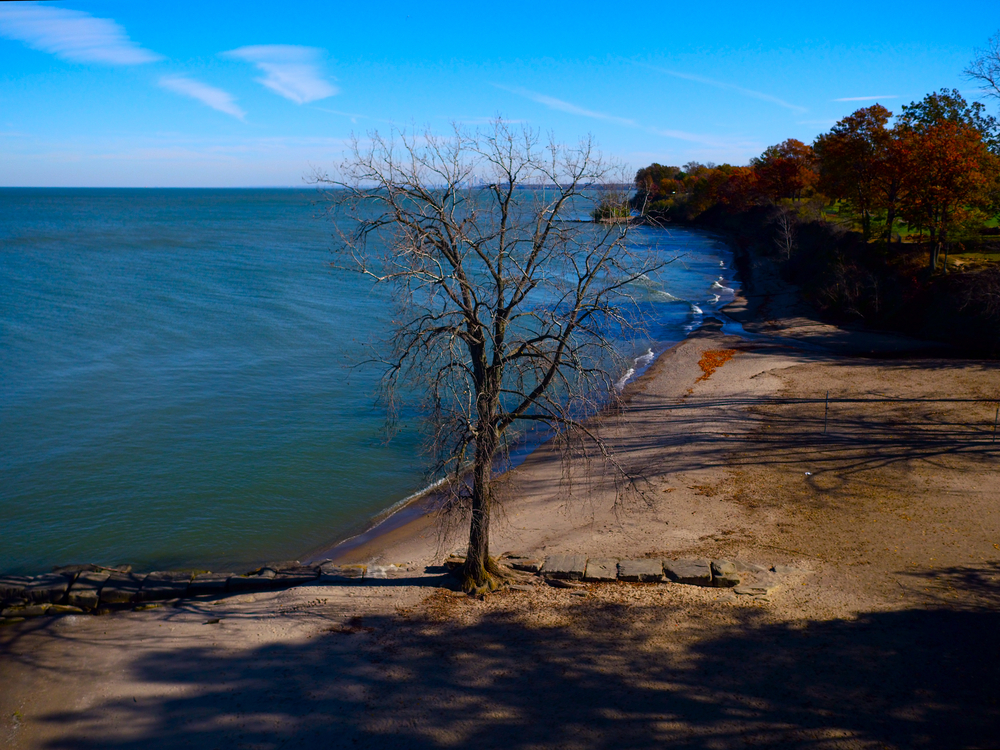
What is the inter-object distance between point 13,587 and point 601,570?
35.3 feet

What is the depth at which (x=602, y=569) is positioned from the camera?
11992mm

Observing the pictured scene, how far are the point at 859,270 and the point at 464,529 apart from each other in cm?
3022

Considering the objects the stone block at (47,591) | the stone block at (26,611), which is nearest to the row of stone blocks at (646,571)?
the stone block at (47,591)

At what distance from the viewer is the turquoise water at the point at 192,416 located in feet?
55.0

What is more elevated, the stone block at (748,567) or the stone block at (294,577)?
the stone block at (748,567)

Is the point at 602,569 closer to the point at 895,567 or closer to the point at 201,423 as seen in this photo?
the point at 895,567

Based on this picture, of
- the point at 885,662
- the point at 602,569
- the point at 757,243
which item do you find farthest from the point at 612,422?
the point at 757,243

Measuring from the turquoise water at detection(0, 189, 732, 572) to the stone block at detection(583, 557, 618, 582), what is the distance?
13.4 feet

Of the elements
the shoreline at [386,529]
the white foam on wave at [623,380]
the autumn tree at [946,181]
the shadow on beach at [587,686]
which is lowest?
the shoreline at [386,529]

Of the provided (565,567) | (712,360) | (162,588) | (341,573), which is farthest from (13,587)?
(712,360)

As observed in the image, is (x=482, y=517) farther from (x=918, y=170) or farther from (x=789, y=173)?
(x=789, y=173)

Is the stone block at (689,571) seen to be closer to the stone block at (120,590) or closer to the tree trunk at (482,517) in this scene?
the tree trunk at (482,517)

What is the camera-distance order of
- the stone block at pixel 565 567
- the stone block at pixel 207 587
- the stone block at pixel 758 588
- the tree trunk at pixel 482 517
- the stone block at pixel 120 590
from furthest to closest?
the stone block at pixel 207 587 → the stone block at pixel 120 590 → the stone block at pixel 565 567 → the stone block at pixel 758 588 → the tree trunk at pixel 482 517

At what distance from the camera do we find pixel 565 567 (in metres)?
12.0
